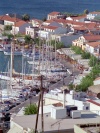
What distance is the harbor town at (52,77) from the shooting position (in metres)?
3.95

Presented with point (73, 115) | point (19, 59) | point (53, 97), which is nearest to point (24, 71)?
point (19, 59)

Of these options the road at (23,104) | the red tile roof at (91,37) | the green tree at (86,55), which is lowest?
the road at (23,104)

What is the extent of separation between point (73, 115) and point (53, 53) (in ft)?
28.9

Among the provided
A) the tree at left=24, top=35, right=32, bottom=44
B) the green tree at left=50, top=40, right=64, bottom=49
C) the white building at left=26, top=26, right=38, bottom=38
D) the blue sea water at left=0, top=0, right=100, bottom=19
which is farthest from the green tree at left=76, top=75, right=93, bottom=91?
the blue sea water at left=0, top=0, right=100, bottom=19

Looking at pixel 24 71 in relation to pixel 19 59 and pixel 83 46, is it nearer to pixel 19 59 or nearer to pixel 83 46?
pixel 19 59

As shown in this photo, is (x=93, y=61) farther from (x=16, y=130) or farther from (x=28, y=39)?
(x=16, y=130)

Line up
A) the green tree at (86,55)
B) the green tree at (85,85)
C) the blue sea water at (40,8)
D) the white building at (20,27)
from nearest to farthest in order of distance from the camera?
the green tree at (85,85), the green tree at (86,55), the white building at (20,27), the blue sea water at (40,8)

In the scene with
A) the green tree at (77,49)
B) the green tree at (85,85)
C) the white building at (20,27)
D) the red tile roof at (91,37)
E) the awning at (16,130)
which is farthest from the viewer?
the white building at (20,27)

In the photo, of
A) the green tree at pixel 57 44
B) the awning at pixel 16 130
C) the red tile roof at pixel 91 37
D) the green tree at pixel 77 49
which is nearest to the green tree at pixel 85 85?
the awning at pixel 16 130

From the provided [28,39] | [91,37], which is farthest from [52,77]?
[28,39]

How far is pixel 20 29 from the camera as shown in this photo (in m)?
16.2

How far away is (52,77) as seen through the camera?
10109 mm

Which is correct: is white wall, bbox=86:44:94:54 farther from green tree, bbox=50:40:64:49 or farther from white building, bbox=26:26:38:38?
white building, bbox=26:26:38:38

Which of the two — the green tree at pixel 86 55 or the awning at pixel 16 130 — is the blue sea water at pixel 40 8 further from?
the awning at pixel 16 130
